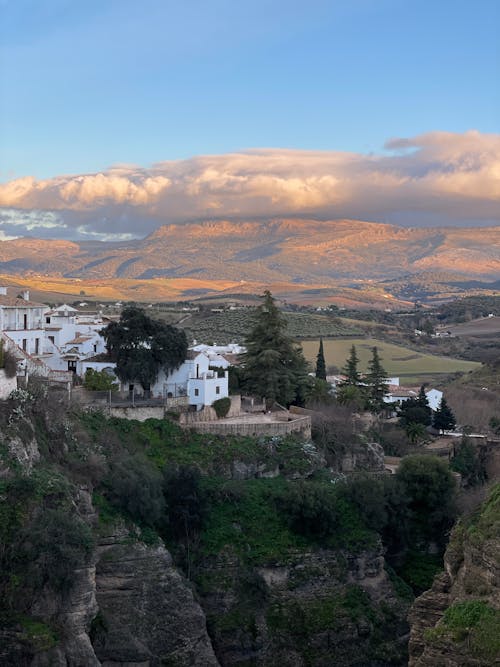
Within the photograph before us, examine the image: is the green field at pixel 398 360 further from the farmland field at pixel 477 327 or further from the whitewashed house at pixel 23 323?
the whitewashed house at pixel 23 323

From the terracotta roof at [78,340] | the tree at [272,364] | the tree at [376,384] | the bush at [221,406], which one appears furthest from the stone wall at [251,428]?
the tree at [376,384]

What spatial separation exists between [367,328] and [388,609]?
85498 mm

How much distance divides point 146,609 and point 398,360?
66985mm

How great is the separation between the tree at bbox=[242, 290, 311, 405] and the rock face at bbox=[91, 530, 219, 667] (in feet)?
53.2

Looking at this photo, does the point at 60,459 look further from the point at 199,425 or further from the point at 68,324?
the point at 68,324

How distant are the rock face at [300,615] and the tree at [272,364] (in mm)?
12921

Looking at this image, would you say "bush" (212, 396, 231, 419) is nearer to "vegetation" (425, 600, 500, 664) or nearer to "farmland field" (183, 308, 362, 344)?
"vegetation" (425, 600, 500, 664)

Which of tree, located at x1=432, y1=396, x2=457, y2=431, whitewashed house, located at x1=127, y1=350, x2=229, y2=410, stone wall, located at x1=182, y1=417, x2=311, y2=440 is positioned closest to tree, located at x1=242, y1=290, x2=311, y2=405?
whitewashed house, located at x1=127, y1=350, x2=229, y2=410

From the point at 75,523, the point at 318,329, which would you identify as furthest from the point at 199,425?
the point at 318,329

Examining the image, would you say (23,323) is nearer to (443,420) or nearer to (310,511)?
(310,511)

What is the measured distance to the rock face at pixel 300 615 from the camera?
33.6 m

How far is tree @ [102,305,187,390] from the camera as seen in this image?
42219 millimetres

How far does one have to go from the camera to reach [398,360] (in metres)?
95.8

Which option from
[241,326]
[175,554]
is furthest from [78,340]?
[241,326]
